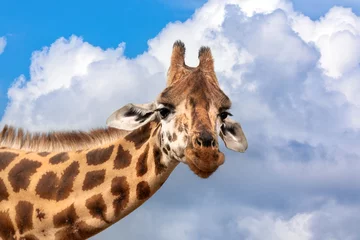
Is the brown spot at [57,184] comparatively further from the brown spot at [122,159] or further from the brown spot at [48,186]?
the brown spot at [122,159]

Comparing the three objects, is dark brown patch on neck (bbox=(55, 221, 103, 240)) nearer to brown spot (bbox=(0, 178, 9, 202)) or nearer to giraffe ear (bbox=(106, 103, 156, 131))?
brown spot (bbox=(0, 178, 9, 202))

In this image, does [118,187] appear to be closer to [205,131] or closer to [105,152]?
[105,152]

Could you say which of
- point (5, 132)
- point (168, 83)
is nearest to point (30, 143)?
point (5, 132)

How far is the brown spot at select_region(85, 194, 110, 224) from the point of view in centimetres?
1309

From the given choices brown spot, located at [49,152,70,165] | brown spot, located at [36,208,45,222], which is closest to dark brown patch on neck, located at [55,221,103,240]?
brown spot, located at [36,208,45,222]

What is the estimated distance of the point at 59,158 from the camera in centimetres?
1413

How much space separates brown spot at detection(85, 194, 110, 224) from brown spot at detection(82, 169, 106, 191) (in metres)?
0.30


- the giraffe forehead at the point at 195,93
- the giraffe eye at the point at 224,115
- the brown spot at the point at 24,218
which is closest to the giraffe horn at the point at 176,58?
the giraffe forehead at the point at 195,93

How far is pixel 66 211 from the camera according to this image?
43.4 ft

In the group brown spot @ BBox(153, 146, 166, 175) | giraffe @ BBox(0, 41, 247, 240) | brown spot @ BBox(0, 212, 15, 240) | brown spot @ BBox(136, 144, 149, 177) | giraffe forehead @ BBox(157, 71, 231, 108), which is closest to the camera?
giraffe forehead @ BBox(157, 71, 231, 108)

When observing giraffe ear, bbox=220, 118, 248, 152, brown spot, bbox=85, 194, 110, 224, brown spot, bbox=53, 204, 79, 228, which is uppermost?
giraffe ear, bbox=220, 118, 248, 152

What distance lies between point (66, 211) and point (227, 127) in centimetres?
375

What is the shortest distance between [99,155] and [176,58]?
8.64ft

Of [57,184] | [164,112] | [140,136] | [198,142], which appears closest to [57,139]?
[57,184]
